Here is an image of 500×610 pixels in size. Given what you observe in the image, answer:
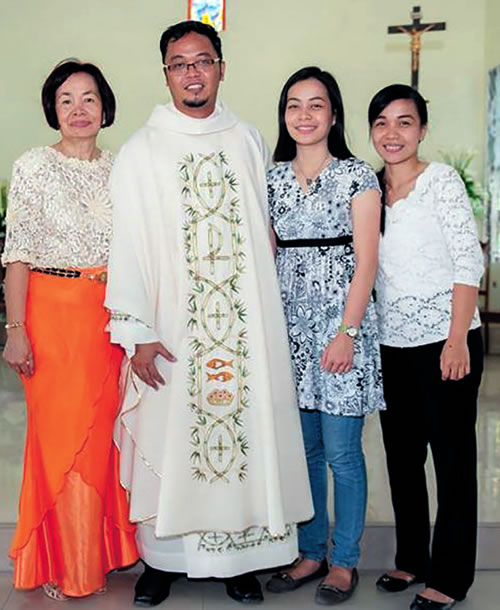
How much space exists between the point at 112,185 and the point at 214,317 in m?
0.48

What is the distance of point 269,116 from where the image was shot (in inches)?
327

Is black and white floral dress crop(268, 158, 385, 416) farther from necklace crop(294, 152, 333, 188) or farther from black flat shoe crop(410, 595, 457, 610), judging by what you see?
black flat shoe crop(410, 595, 457, 610)

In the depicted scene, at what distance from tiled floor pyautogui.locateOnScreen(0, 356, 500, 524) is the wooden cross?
11.2ft

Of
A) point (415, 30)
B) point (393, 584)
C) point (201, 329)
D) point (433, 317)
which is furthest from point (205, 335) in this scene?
point (415, 30)

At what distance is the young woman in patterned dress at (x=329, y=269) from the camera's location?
241 centimetres

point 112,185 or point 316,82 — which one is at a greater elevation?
point 316,82

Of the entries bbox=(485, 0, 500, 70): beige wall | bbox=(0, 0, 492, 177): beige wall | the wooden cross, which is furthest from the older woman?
bbox=(485, 0, 500, 70): beige wall

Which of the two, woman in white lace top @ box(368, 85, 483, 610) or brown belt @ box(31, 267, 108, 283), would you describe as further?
brown belt @ box(31, 267, 108, 283)

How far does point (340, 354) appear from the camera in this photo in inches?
94.6

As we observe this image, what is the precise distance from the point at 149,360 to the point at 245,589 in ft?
2.63

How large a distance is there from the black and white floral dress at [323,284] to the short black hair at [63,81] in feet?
1.87

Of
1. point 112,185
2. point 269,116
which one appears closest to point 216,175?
point 112,185

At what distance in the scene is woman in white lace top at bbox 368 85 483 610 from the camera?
238 cm

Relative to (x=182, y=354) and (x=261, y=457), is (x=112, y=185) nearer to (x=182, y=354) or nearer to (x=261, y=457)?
(x=182, y=354)
